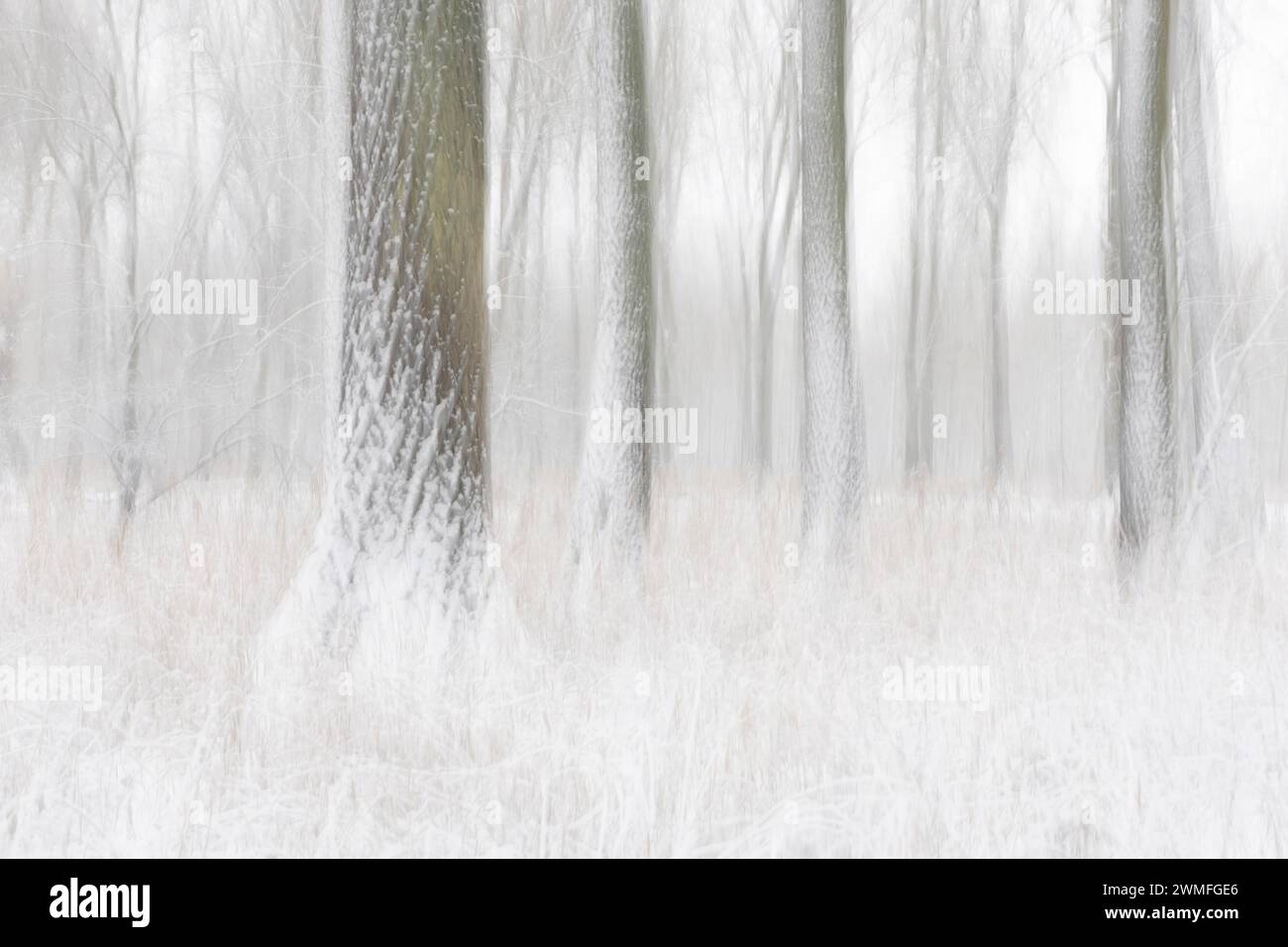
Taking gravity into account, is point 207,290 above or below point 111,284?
below

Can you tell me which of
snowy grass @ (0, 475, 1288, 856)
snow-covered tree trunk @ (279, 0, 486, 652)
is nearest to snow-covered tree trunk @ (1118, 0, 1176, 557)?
snowy grass @ (0, 475, 1288, 856)

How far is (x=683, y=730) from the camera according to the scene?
3580mm

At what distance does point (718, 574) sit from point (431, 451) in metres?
2.61

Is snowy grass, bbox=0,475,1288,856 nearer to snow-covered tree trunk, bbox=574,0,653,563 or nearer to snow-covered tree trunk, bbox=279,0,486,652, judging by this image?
snow-covered tree trunk, bbox=279,0,486,652

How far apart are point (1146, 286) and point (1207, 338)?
169 centimetres

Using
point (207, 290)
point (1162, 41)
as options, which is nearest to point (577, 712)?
point (207, 290)

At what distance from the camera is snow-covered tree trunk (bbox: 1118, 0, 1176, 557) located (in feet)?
20.5

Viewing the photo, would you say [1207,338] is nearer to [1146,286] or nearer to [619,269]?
[1146,286]

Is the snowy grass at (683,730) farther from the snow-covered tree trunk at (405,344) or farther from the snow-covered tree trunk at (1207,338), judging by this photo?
the snow-covered tree trunk at (1207,338)

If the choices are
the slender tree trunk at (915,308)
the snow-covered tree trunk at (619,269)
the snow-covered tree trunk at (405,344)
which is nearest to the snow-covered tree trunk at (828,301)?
the snow-covered tree trunk at (619,269)
